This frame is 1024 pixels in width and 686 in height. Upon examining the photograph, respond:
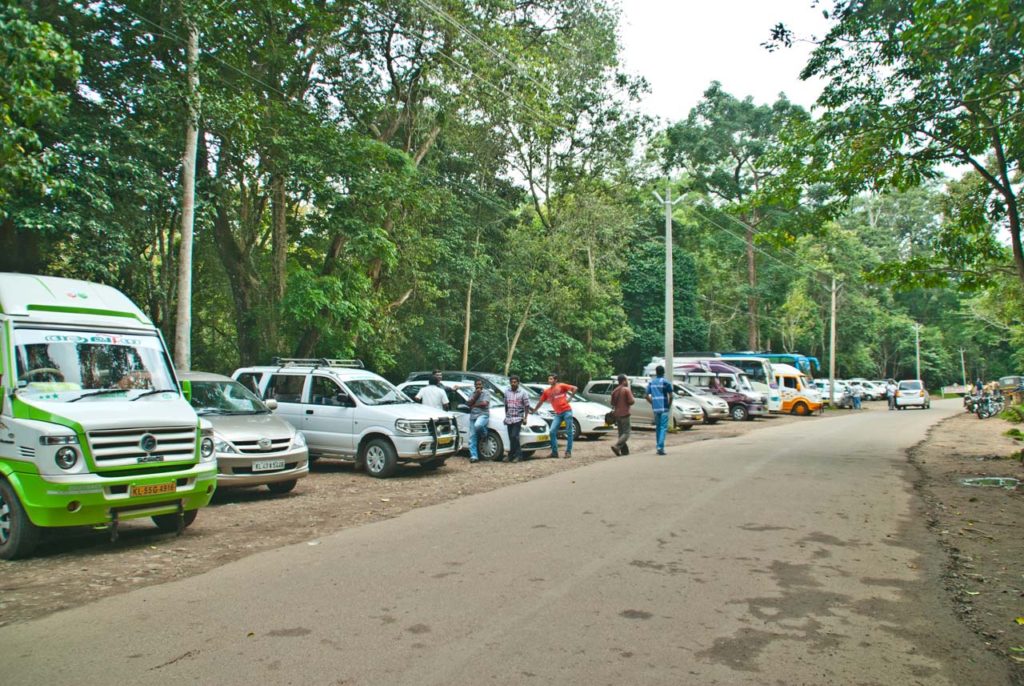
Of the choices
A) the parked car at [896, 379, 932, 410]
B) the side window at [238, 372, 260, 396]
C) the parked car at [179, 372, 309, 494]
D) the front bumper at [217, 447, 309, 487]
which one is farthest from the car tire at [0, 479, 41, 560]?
the parked car at [896, 379, 932, 410]

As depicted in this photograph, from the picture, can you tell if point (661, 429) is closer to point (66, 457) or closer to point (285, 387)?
point (285, 387)

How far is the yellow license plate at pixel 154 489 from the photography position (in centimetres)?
696

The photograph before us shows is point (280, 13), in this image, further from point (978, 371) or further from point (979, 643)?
point (978, 371)

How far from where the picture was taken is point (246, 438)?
9.87m

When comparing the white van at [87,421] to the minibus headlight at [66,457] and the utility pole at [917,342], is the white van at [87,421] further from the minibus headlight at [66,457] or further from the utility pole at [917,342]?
the utility pole at [917,342]

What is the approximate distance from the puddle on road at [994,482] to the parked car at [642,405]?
11.6 metres

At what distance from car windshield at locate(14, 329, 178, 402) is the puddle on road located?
495 inches

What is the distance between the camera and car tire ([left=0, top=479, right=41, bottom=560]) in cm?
657

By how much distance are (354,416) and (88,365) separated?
5.52m

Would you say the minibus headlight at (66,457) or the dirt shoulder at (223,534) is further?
the minibus headlight at (66,457)

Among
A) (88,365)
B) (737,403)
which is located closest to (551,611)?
(88,365)

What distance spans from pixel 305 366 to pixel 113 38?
8.44 metres

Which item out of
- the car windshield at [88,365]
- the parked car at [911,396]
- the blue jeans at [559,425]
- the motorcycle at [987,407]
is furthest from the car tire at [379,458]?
the parked car at [911,396]

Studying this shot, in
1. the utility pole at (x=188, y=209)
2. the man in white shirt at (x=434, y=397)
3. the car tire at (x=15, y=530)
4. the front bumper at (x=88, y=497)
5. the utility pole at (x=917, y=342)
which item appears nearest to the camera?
the front bumper at (x=88, y=497)
